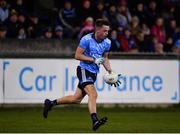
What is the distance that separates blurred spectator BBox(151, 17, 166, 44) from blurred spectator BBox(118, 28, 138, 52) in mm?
1115

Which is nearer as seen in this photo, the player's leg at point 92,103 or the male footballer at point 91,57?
the player's leg at point 92,103

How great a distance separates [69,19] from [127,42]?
1.92 m

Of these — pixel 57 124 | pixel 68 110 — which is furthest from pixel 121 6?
pixel 57 124

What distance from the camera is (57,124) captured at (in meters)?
16.0

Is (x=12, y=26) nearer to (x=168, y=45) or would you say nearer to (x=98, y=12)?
(x=98, y=12)

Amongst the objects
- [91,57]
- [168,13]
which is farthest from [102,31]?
[168,13]

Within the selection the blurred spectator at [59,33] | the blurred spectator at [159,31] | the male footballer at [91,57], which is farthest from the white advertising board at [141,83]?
the male footballer at [91,57]

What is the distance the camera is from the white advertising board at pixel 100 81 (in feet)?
66.8

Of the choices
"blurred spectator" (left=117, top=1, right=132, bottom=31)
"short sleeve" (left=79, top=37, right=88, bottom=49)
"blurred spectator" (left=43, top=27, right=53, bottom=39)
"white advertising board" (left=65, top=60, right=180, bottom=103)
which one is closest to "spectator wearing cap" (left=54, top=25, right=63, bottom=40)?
"blurred spectator" (left=43, top=27, right=53, bottom=39)

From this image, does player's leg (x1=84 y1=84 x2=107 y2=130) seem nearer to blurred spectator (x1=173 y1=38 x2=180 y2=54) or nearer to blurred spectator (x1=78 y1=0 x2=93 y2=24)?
blurred spectator (x1=78 y1=0 x2=93 y2=24)

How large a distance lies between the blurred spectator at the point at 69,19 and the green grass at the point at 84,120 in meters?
2.71

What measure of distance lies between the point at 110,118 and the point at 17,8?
5.82 metres

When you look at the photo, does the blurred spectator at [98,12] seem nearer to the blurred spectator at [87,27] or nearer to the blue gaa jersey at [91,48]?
the blurred spectator at [87,27]

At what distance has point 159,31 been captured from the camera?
23.7 m
